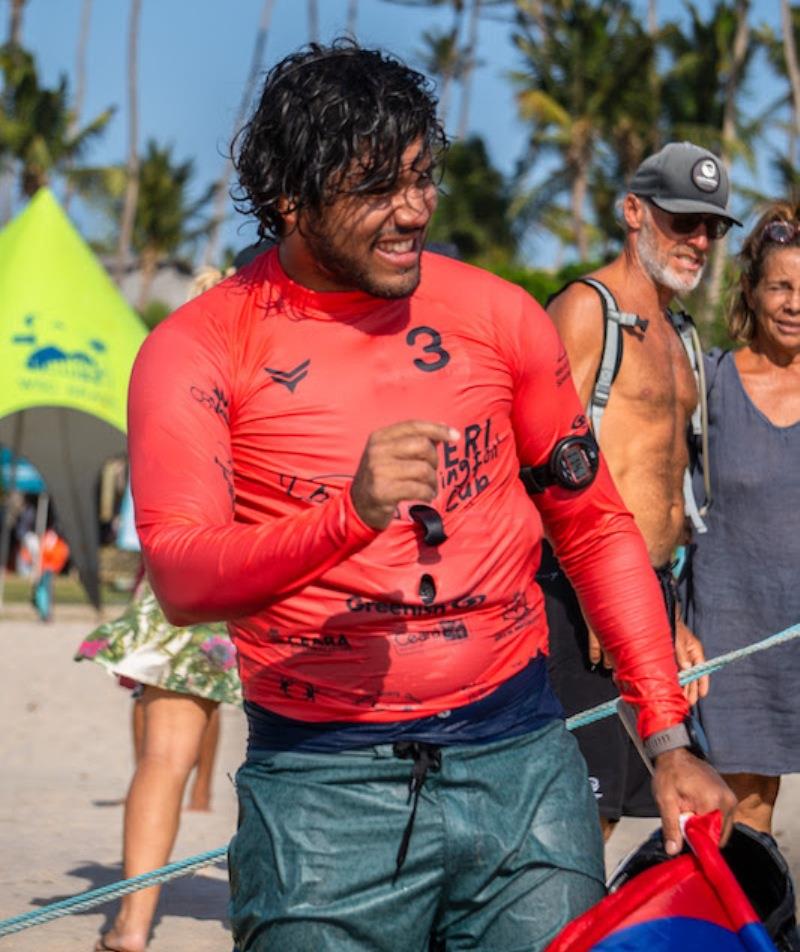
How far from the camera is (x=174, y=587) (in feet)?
8.27

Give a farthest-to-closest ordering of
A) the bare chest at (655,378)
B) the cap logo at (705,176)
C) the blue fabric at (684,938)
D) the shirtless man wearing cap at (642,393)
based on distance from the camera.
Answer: the cap logo at (705,176), the bare chest at (655,378), the shirtless man wearing cap at (642,393), the blue fabric at (684,938)

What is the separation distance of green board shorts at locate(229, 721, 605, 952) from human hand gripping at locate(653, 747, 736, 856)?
0.15 m

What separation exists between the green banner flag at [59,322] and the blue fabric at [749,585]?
29.3 feet

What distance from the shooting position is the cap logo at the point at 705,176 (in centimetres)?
498

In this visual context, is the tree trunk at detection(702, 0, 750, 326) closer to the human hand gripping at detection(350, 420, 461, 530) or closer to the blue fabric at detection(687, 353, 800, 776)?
the blue fabric at detection(687, 353, 800, 776)

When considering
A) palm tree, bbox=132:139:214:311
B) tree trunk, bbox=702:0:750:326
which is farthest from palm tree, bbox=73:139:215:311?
tree trunk, bbox=702:0:750:326

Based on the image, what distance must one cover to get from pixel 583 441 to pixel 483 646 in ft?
1.37

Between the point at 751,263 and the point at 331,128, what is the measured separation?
3092 mm

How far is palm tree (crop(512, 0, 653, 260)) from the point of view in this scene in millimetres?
49750

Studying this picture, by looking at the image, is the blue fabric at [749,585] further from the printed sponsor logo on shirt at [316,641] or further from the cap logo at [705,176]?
the printed sponsor logo on shirt at [316,641]

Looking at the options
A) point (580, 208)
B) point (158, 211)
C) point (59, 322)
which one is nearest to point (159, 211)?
point (158, 211)

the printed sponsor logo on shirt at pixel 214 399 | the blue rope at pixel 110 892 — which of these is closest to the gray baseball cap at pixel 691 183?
the blue rope at pixel 110 892

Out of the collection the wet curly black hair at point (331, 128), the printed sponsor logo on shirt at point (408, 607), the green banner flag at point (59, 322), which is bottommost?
the printed sponsor logo on shirt at point (408, 607)

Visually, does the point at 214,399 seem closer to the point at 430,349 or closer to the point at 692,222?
the point at 430,349
